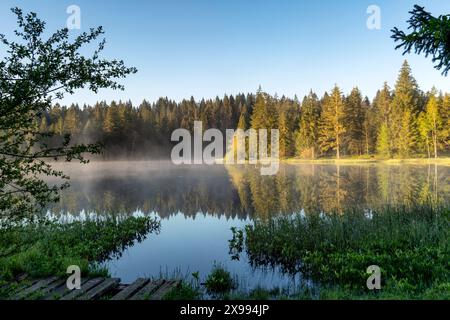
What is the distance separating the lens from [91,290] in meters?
7.09

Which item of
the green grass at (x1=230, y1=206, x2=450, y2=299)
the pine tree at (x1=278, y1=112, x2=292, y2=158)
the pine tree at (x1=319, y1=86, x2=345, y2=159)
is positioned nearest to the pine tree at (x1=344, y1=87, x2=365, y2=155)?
the pine tree at (x1=319, y1=86, x2=345, y2=159)

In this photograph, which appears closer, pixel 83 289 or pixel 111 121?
pixel 83 289

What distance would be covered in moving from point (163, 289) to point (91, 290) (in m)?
1.57

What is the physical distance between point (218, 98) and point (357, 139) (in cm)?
6388

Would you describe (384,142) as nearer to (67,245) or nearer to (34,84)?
(67,245)

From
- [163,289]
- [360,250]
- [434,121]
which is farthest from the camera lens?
[434,121]

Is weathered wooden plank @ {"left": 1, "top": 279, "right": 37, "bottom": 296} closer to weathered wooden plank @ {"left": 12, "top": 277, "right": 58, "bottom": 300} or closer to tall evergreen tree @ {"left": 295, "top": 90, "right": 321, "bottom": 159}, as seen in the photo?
weathered wooden plank @ {"left": 12, "top": 277, "right": 58, "bottom": 300}

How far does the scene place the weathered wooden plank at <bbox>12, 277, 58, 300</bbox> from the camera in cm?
652

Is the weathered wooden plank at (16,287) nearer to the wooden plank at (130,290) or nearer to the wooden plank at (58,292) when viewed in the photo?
the wooden plank at (58,292)

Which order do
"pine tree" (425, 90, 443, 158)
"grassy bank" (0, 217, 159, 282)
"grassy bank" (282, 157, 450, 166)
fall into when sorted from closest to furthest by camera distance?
"grassy bank" (0, 217, 159, 282) < "grassy bank" (282, 157, 450, 166) < "pine tree" (425, 90, 443, 158)

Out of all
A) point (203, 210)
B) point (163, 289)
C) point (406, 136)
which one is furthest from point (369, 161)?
point (163, 289)

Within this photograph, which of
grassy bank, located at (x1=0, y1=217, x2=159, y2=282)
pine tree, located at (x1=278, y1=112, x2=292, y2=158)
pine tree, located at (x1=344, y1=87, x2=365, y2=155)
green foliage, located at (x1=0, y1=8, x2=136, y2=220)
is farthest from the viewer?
pine tree, located at (x1=278, y1=112, x2=292, y2=158)
